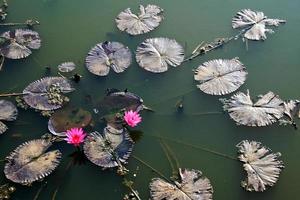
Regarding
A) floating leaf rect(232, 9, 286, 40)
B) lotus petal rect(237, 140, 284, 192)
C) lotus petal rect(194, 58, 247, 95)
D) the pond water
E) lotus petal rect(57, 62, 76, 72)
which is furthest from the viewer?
floating leaf rect(232, 9, 286, 40)

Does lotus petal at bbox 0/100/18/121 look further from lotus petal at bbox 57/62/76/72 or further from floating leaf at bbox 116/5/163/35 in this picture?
floating leaf at bbox 116/5/163/35

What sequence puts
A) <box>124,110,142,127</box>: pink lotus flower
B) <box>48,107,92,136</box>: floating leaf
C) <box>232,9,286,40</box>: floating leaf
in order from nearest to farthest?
<box>124,110,142,127</box>: pink lotus flower < <box>48,107,92,136</box>: floating leaf < <box>232,9,286,40</box>: floating leaf

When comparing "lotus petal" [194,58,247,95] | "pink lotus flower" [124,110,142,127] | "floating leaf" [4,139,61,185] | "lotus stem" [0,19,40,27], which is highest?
"lotus petal" [194,58,247,95]

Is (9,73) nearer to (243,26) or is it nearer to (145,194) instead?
(145,194)

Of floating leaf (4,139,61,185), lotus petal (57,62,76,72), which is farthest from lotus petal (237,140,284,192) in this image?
lotus petal (57,62,76,72)

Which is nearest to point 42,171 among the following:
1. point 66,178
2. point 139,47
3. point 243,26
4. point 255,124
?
point 66,178

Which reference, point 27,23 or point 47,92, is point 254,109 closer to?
point 47,92
